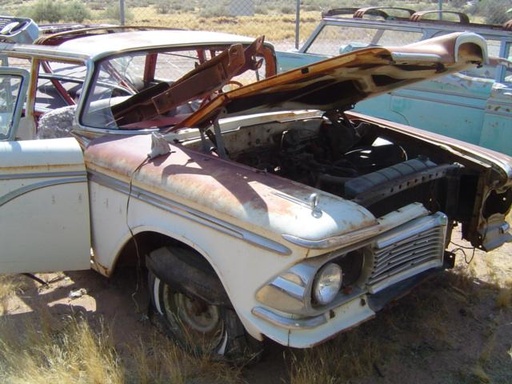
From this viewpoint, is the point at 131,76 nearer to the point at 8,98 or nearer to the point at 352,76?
the point at 8,98

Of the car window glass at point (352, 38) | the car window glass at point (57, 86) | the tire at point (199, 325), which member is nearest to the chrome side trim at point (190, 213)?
the tire at point (199, 325)

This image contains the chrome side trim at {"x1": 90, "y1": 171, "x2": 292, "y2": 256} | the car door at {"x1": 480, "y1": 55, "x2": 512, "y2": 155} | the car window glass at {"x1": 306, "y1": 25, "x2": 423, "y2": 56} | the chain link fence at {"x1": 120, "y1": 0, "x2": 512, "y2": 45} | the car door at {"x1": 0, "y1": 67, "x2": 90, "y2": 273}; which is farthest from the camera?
the chain link fence at {"x1": 120, "y1": 0, "x2": 512, "y2": 45}

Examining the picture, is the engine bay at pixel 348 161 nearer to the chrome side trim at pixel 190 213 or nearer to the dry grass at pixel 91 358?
the chrome side trim at pixel 190 213

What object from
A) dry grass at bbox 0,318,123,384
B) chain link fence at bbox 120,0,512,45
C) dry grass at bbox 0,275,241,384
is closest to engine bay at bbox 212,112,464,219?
dry grass at bbox 0,275,241,384

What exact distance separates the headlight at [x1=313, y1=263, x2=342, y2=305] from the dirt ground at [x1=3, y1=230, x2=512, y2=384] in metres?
0.69

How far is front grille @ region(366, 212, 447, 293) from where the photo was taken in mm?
2992

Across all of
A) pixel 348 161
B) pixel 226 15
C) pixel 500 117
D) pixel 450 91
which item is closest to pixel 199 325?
pixel 348 161

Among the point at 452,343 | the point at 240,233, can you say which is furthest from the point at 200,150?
the point at 452,343

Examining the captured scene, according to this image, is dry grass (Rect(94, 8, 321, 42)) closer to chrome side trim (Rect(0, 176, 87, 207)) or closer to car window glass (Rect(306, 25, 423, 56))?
car window glass (Rect(306, 25, 423, 56))

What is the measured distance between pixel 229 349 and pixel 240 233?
2.58ft

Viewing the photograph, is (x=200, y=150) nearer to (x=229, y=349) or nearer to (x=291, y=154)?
(x=291, y=154)

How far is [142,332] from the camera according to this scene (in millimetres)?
3744

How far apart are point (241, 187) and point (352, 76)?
3.33 ft

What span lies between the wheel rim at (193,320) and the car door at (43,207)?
1.89 feet
